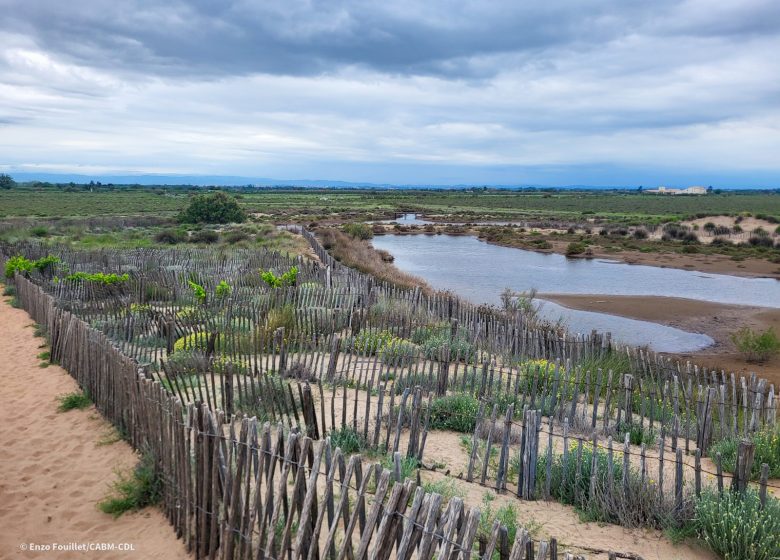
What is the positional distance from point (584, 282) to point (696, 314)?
293 inches

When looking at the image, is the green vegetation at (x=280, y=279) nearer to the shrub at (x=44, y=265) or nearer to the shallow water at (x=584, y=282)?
the shrub at (x=44, y=265)

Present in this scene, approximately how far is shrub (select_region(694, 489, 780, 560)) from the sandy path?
424cm

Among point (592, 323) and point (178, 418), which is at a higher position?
point (178, 418)

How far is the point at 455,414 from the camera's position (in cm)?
736

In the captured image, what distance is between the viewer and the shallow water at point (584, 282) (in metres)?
17.9

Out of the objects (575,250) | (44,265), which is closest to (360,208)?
(575,250)

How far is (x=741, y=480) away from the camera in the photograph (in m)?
4.88

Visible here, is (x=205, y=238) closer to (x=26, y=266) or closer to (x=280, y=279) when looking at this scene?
(x=26, y=266)

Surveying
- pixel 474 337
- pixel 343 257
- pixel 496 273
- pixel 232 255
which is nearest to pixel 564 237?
pixel 496 273

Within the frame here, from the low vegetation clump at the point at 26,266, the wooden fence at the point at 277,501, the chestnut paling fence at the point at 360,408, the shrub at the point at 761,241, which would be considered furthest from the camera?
the shrub at the point at 761,241

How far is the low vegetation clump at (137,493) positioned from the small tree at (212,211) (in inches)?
1560

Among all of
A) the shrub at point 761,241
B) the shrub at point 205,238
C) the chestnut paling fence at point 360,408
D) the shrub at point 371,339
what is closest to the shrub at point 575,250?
the shrub at point 761,241

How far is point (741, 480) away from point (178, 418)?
15.6 ft

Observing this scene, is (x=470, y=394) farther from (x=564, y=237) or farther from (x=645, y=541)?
(x=564, y=237)
